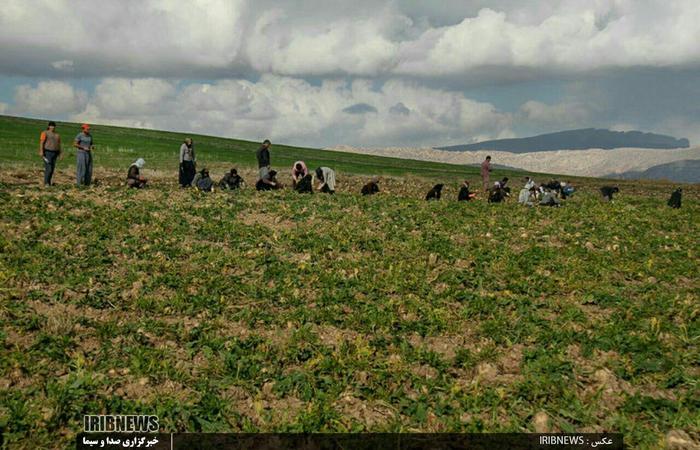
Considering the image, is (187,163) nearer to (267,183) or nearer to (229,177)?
(229,177)

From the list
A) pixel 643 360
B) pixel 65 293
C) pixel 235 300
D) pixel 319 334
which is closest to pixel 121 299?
pixel 65 293

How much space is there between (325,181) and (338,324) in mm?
16064

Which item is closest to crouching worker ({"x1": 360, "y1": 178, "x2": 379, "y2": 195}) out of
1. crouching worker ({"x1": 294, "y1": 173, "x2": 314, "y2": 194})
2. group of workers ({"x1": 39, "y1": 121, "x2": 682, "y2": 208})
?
group of workers ({"x1": 39, "y1": 121, "x2": 682, "y2": 208})

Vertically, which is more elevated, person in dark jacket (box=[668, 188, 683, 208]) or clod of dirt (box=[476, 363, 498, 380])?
person in dark jacket (box=[668, 188, 683, 208])

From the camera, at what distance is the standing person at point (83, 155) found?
21.9m

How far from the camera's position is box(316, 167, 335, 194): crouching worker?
82.7ft

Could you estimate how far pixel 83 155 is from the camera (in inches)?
876

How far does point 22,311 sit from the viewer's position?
30.3ft

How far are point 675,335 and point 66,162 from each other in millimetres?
35219

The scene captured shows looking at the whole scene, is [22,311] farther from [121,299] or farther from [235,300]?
[235,300]

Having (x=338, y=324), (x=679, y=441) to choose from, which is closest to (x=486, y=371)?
(x=679, y=441)

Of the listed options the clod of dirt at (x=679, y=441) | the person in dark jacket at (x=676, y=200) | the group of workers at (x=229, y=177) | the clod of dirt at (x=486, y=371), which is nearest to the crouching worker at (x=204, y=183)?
the group of workers at (x=229, y=177)

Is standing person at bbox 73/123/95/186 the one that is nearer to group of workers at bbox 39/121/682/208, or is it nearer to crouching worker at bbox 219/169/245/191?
group of workers at bbox 39/121/682/208

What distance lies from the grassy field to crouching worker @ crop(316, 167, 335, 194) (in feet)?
29.2
